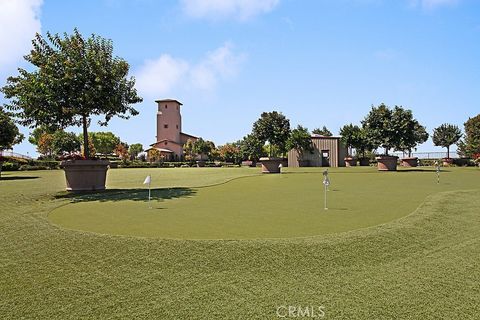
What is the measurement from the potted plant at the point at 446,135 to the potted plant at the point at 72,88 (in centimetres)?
6573

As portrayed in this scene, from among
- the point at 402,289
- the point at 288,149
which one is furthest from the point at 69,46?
the point at 288,149

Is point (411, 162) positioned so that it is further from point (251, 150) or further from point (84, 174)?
point (84, 174)

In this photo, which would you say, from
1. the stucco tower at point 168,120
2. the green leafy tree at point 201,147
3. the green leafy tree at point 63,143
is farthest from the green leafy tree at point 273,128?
the green leafy tree at point 63,143

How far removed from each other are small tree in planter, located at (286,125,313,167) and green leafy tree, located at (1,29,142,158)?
32.0m

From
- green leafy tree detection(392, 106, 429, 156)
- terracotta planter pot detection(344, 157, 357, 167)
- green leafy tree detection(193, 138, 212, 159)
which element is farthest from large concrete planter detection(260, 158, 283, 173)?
green leafy tree detection(193, 138, 212, 159)

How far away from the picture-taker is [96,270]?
13.1 ft

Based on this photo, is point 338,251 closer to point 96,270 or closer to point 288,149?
point 96,270

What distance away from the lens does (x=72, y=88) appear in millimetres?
11914

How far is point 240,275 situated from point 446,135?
7526cm

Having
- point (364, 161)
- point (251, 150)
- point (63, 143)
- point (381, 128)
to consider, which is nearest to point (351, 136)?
point (364, 161)

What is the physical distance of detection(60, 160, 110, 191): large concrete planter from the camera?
12.1 metres

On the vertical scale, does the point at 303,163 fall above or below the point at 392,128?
below

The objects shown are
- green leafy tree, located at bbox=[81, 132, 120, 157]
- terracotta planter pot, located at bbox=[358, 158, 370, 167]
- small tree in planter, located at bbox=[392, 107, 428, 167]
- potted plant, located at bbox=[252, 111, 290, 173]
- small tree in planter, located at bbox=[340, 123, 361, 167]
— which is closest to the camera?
small tree in planter, located at bbox=[392, 107, 428, 167]

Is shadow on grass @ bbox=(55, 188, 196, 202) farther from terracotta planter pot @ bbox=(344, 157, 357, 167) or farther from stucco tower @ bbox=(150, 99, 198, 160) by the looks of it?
stucco tower @ bbox=(150, 99, 198, 160)
